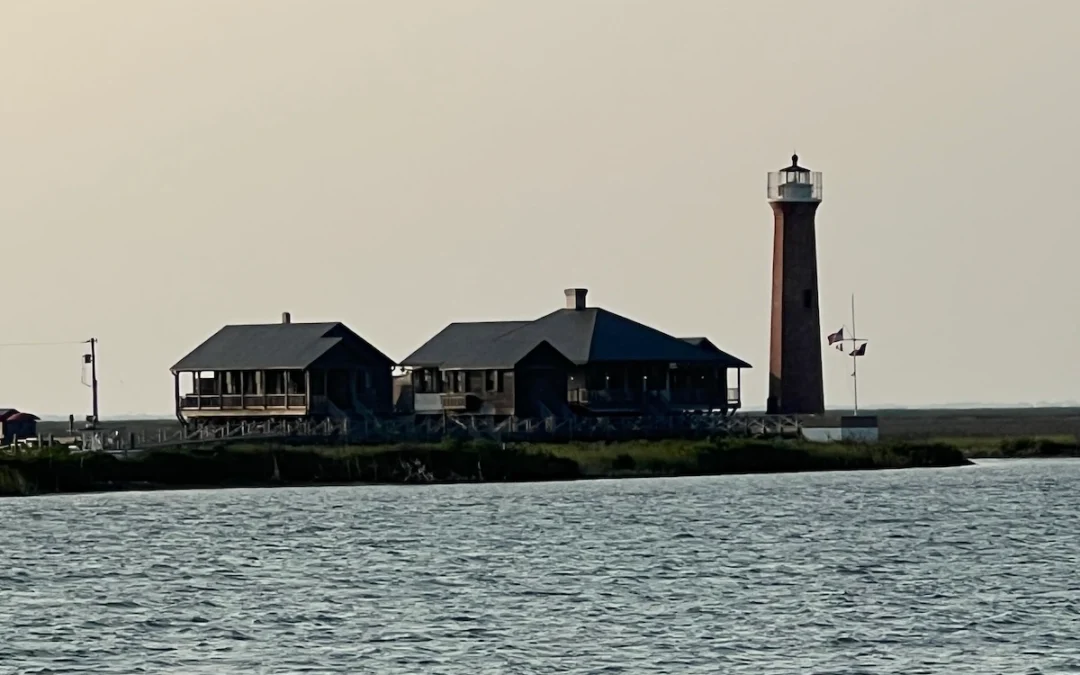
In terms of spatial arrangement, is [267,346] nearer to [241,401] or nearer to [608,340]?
[241,401]

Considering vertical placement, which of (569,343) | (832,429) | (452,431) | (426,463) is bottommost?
(426,463)

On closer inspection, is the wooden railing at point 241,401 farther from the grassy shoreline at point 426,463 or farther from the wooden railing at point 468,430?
the grassy shoreline at point 426,463

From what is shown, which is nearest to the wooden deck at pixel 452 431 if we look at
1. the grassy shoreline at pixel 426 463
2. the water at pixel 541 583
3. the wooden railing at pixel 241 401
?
the wooden railing at pixel 241 401

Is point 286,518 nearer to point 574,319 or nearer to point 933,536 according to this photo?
point 933,536

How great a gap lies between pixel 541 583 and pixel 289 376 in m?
43.3

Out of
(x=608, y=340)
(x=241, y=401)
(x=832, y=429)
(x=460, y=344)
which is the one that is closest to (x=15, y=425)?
(x=241, y=401)

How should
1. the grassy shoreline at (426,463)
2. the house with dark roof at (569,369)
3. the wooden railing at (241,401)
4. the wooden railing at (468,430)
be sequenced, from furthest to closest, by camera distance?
1. the house with dark roof at (569,369)
2. the wooden railing at (241,401)
3. the wooden railing at (468,430)
4. the grassy shoreline at (426,463)

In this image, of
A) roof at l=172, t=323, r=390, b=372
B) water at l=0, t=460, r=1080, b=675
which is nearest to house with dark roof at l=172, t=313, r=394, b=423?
roof at l=172, t=323, r=390, b=372

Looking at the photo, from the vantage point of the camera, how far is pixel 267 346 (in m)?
86.2

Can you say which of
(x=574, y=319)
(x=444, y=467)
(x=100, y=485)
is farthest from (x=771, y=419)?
(x=100, y=485)

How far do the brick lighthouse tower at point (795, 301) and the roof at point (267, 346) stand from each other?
15865mm

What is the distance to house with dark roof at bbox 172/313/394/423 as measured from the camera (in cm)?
8350

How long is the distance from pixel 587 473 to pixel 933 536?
26170 mm

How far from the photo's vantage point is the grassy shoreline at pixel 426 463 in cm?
6844
